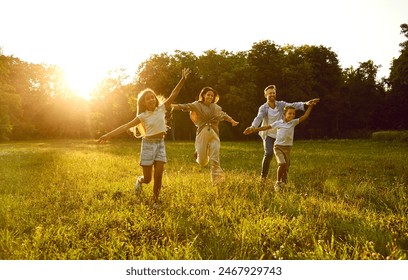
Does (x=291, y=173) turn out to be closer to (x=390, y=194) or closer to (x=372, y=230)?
(x=390, y=194)

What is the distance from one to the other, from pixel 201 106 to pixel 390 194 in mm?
4385

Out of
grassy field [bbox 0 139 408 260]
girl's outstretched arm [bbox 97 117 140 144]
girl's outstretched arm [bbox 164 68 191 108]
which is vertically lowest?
grassy field [bbox 0 139 408 260]

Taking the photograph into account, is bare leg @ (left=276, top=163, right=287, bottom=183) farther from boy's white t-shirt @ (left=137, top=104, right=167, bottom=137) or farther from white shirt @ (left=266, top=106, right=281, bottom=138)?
boy's white t-shirt @ (left=137, top=104, right=167, bottom=137)

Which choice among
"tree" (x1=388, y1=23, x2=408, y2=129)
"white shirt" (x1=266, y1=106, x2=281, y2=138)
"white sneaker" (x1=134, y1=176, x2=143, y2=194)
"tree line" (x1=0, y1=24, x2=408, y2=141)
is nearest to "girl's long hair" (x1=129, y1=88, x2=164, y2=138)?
"white sneaker" (x1=134, y1=176, x2=143, y2=194)

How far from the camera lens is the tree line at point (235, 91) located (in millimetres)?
46500

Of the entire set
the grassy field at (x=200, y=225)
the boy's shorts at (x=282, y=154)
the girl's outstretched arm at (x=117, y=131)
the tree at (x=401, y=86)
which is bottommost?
the grassy field at (x=200, y=225)

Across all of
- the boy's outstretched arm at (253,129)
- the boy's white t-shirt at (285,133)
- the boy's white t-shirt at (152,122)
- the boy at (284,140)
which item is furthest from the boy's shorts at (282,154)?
the boy's white t-shirt at (152,122)

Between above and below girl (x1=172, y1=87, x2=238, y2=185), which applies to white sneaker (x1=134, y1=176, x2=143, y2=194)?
below

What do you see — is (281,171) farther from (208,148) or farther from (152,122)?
(152,122)

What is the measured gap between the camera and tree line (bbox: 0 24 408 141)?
46.5 m

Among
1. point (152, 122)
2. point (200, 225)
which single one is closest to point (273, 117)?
point (152, 122)

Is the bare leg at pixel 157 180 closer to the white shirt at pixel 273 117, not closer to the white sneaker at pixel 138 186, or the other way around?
the white sneaker at pixel 138 186

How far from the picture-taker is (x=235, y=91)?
46.9 meters

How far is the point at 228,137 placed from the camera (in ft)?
159
